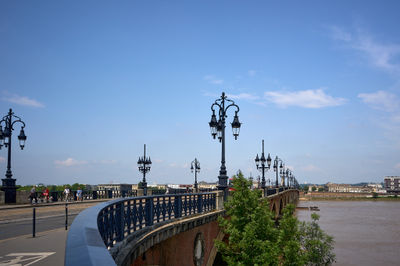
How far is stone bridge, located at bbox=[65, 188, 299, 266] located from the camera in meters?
2.61

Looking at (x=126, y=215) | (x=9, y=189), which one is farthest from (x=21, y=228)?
(x=9, y=189)

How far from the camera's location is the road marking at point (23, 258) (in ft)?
28.1

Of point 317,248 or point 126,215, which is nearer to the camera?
point 126,215

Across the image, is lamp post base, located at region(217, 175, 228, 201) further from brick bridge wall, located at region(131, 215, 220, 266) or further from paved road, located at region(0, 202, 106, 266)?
paved road, located at region(0, 202, 106, 266)

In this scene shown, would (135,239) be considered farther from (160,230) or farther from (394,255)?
(394,255)

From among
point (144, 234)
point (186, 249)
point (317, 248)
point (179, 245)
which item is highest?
point (144, 234)

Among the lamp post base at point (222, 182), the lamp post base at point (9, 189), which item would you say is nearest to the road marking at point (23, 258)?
the lamp post base at point (222, 182)

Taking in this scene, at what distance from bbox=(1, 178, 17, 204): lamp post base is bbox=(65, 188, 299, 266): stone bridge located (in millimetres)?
16296

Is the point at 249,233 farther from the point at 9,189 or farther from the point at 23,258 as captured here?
the point at 9,189

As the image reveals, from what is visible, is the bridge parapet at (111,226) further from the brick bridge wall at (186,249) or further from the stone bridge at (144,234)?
the brick bridge wall at (186,249)

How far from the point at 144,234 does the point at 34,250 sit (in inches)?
116

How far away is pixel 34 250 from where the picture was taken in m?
→ 10.1

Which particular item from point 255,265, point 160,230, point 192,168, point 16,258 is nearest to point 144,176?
point 192,168

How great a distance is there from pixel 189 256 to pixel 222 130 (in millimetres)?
7206
